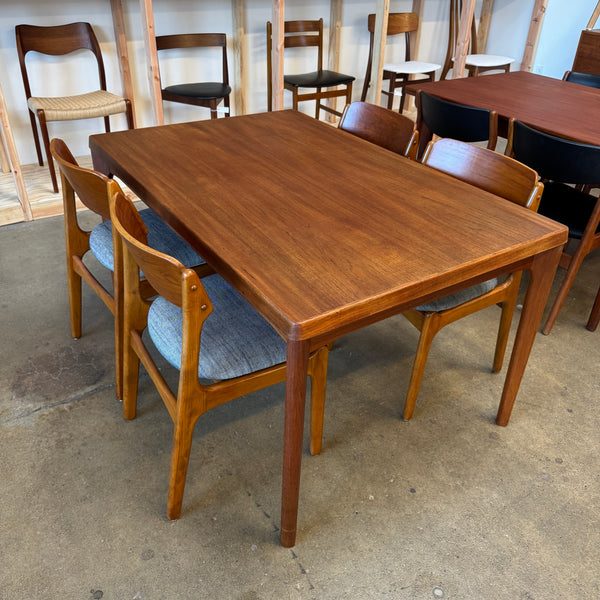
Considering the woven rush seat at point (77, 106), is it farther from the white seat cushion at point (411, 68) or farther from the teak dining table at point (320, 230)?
the white seat cushion at point (411, 68)

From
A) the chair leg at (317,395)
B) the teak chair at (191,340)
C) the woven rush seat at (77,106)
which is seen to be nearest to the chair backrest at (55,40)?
the woven rush seat at (77,106)

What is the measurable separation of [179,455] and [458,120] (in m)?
1.75

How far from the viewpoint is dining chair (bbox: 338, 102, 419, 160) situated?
1889 millimetres

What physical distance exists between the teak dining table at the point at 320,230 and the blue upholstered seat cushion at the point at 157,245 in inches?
8.7

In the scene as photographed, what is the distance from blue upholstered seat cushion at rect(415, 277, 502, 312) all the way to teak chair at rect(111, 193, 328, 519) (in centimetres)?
36

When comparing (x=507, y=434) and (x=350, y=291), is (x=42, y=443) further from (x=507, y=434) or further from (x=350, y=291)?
(x=507, y=434)

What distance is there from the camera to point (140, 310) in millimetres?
1447

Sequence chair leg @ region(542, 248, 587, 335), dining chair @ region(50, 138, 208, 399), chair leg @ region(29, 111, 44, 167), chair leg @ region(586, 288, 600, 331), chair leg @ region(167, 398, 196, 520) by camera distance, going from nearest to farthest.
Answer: chair leg @ region(167, 398, 196, 520) < dining chair @ region(50, 138, 208, 399) < chair leg @ region(542, 248, 587, 335) < chair leg @ region(586, 288, 600, 331) < chair leg @ region(29, 111, 44, 167)

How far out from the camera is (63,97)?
3049mm

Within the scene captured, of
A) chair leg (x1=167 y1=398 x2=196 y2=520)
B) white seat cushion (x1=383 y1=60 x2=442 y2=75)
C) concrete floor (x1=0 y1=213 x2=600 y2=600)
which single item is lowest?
concrete floor (x1=0 y1=213 x2=600 y2=600)

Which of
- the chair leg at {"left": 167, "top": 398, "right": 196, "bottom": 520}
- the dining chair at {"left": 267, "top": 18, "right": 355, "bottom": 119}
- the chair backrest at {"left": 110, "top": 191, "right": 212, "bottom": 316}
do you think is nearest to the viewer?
the chair backrest at {"left": 110, "top": 191, "right": 212, "bottom": 316}

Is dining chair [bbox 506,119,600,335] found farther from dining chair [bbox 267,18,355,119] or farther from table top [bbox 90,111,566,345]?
dining chair [bbox 267,18,355,119]

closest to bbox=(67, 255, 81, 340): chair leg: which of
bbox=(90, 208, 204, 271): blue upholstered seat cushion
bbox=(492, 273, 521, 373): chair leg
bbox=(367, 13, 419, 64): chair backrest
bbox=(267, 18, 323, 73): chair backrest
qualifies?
bbox=(90, 208, 204, 271): blue upholstered seat cushion

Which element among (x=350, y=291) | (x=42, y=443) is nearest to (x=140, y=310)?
(x=42, y=443)
